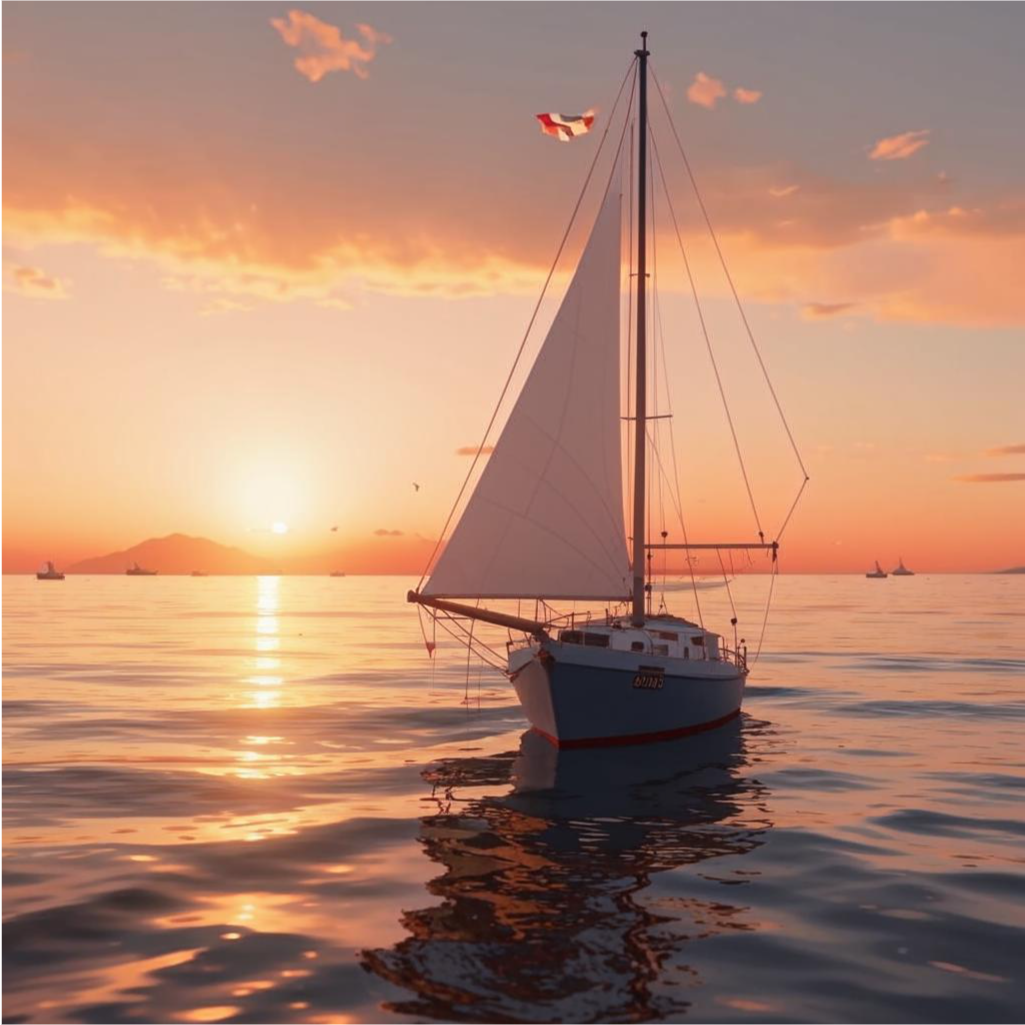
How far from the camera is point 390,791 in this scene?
25.9 meters

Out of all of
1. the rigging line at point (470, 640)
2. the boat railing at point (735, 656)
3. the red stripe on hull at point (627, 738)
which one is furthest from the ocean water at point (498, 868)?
the rigging line at point (470, 640)

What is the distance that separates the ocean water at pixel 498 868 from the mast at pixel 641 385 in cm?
542

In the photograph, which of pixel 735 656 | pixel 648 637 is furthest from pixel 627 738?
pixel 735 656

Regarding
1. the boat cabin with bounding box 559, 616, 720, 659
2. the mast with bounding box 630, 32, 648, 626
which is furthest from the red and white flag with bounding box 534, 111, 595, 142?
the boat cabin with bounding box 559, 616, 720, 659

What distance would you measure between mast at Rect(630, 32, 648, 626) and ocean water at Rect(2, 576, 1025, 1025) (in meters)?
5.42

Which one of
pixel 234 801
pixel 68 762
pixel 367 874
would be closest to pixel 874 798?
pixel 367 874

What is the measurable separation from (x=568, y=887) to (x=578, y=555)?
1491cm

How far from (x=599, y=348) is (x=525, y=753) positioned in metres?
13.7

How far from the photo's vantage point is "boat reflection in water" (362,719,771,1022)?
41.7 ft

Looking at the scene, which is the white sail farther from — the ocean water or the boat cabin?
the ocean water

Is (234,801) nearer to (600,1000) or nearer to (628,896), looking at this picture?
(628,896)

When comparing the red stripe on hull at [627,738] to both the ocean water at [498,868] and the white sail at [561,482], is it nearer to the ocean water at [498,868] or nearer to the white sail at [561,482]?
the ocean water at [498,868]

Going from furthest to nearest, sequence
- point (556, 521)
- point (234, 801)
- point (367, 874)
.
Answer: point (556, 521) → point (234, 801) → point (367, 874)

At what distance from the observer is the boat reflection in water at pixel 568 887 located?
500 inches
